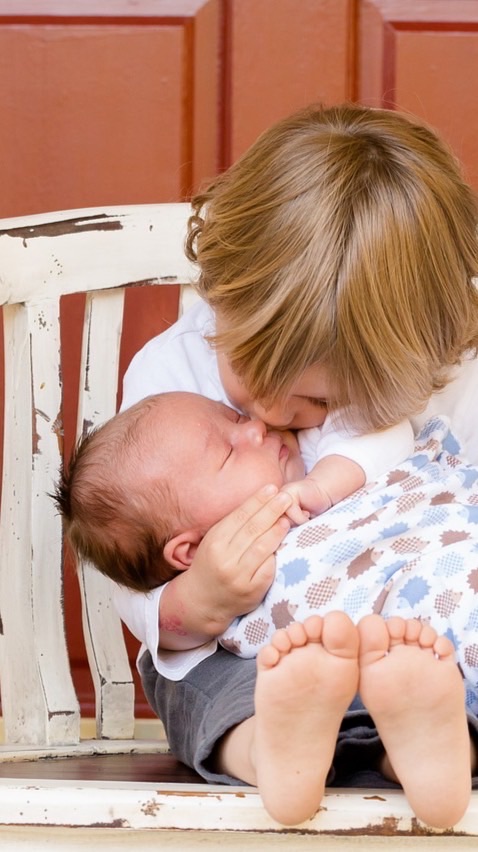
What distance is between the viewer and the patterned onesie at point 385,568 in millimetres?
929

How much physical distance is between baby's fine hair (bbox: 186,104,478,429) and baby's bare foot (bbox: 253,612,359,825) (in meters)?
0.31

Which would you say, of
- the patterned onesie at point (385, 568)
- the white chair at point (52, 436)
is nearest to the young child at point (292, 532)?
the patterned onesie at point (385, 568)

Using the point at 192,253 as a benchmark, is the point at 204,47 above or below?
above

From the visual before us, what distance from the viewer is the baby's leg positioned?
709 mm

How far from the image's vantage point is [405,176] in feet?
3.22

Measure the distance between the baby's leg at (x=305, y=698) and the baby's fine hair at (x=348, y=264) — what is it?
1.02ft

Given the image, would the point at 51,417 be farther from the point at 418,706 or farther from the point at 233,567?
the point at 418,706

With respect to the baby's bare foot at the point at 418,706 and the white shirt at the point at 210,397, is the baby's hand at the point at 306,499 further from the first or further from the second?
the baby's bare foot at the point at 418,706

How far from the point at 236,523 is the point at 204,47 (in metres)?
0.98

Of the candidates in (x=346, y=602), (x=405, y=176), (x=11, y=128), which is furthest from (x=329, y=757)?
(x=11, y=128)

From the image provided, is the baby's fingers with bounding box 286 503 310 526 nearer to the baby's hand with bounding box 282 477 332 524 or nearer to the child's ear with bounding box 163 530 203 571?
the baby's hand with bounding box 282 477 332 524

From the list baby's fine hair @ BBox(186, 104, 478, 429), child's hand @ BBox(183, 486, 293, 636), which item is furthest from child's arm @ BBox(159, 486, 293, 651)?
baby's fine hair @ BBox(186, 104, 478, 429)

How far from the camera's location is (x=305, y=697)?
28.0 inches

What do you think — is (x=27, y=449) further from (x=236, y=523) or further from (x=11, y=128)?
(x=11, y=128)
